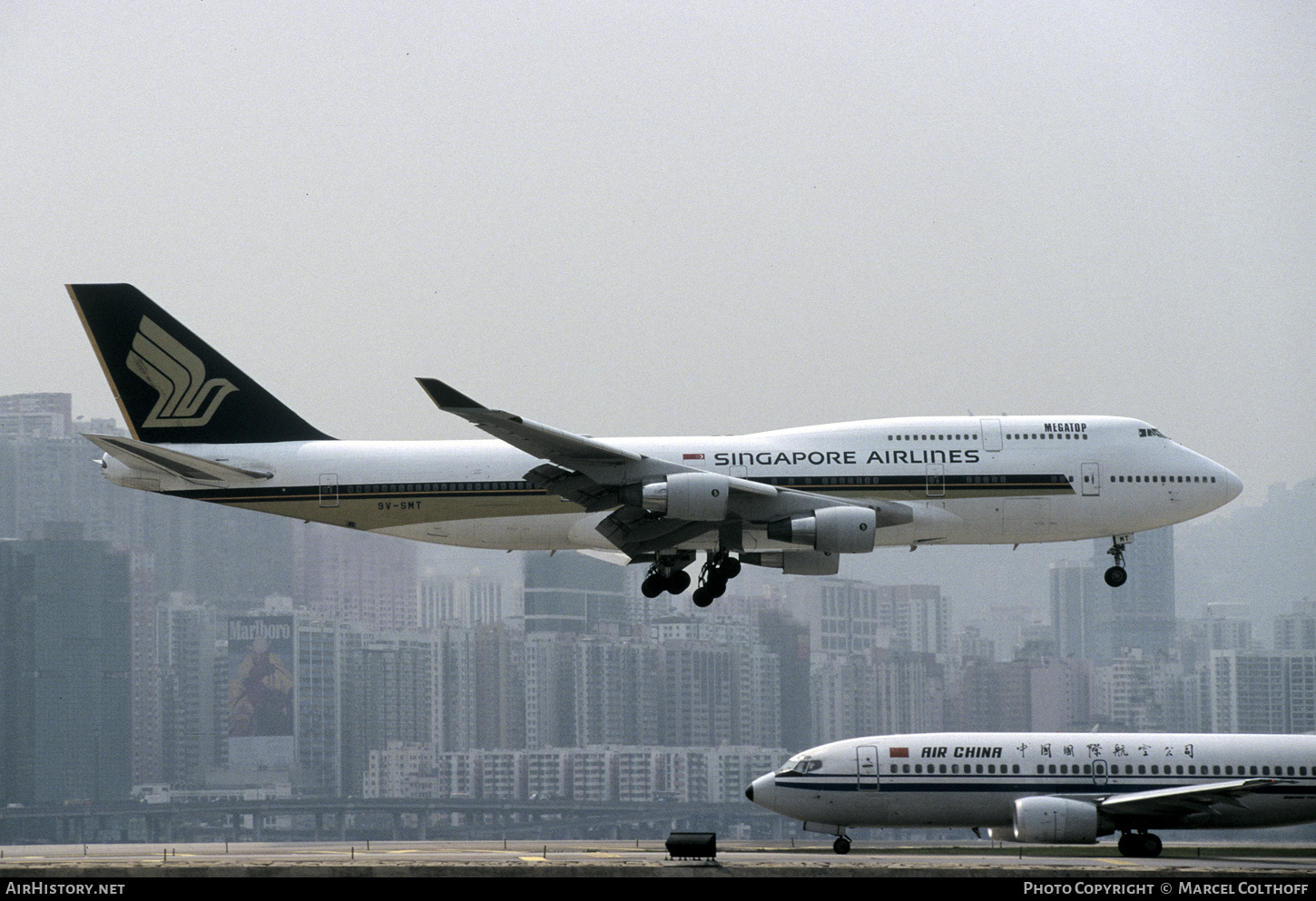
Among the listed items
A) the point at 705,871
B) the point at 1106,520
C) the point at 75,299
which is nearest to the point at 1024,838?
the point at 1106,520

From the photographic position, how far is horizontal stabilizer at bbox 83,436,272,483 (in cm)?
5175

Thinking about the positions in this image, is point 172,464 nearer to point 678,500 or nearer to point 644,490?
point 644,490

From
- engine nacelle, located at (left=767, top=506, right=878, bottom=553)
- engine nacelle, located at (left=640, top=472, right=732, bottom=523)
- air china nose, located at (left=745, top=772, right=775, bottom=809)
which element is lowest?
air china nose, located at (left=745, top=772, right=775, bottom=809)

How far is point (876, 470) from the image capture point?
52719mm

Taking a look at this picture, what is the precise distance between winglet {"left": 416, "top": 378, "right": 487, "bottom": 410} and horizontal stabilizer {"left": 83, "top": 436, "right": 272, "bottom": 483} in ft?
39.4

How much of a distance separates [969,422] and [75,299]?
3305cm

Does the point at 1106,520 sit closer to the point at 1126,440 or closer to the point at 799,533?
the point at 1126,440

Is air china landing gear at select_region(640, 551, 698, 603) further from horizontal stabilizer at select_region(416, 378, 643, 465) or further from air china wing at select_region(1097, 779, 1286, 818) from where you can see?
air china wing at select_region(1097, 779, 1286, 818)

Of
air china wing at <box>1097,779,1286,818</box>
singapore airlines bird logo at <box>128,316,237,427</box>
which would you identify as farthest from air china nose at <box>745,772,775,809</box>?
singapore airlines bird logo at <box>128,316,237,427</box>

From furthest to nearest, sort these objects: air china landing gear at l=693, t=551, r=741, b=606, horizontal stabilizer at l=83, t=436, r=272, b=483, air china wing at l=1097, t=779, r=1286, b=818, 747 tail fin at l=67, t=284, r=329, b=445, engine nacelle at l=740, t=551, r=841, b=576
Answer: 1. air china wing at l=1097, t=779, r=1286, b=818
2. 747 tail fin at l=67, t=284, r=329, b=445
3. air china landing gear at l=693, t=551, r=741, b=606
4. engine nacelle at l=740, t=551, r=841, b=576
5. horizontal stabilizer at l=83, t=436, r=272, b=483

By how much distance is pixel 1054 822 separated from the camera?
6134 cm
